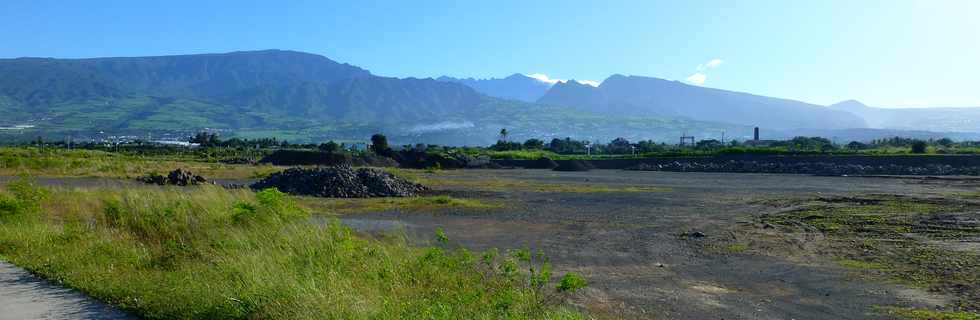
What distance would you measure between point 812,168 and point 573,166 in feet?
88.4

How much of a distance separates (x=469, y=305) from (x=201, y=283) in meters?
3.42

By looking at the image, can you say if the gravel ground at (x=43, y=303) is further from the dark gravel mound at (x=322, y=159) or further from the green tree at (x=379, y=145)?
the green tree at (x=379, y=145)

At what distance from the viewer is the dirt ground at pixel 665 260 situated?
1174 cm

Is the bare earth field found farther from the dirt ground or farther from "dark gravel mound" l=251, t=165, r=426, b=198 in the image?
"dark gravel mound" l=251, t=165, r=426, b=198

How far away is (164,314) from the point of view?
779 centimetres

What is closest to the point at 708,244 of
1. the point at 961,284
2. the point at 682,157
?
the point at 961,284

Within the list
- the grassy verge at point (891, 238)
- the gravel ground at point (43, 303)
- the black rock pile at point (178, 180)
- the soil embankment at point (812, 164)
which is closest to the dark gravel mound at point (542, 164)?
the soil embankment at point (812, 164)

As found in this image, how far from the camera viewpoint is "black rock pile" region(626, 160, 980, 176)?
65.6 m

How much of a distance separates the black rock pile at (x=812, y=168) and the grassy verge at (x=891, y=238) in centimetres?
3707

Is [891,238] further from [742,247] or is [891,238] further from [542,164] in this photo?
[542,164]

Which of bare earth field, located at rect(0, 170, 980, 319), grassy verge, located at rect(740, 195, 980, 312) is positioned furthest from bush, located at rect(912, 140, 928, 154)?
grassy verge, located at rect(740, 195, 980, 312)

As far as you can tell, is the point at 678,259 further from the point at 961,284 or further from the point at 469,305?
the point at 469,305

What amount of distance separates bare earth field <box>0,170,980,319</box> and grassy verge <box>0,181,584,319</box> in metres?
2.66

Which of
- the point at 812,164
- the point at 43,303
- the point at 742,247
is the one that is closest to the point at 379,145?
the point at 812,164
